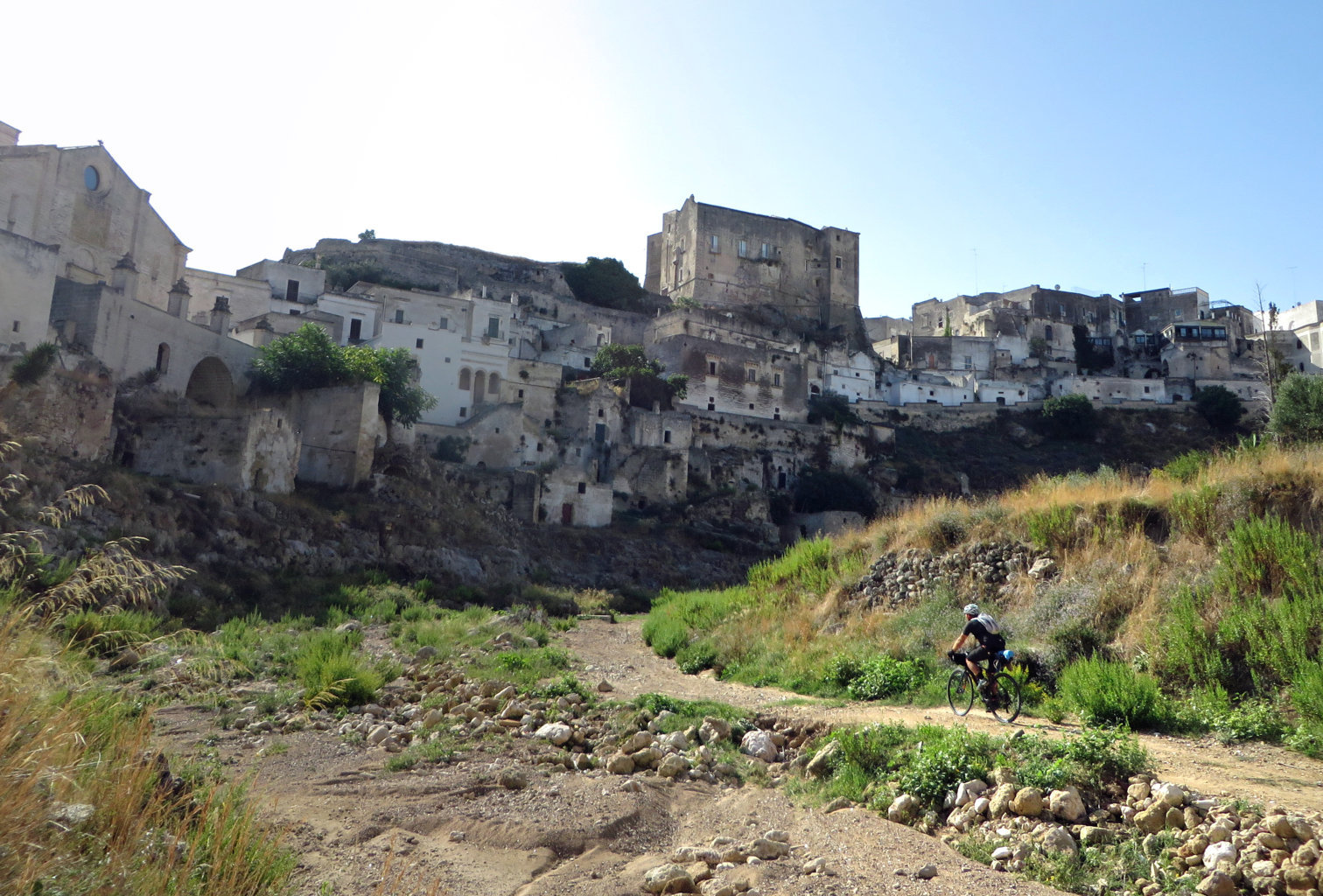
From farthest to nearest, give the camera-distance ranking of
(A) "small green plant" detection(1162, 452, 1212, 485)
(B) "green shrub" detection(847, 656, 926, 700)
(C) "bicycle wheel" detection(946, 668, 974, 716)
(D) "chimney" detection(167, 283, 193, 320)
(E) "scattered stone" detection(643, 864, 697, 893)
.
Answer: (D) "chimney" detection(167, 283, 193, 320), (A) "small green plant" detection(1162, 452, 1212, 485), (B) "green shrub" detection(847, 656, 926, 700), (C) "bicycle wheel" detection(946, 668, 974, 716), (E) "scattered stone" detection(643, 864, 697, 893)

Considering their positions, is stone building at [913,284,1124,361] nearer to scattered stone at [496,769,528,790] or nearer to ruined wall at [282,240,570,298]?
ruined wall at [282,240,570,298]

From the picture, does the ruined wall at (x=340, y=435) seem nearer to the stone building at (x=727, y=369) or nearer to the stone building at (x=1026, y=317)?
the stone building at (x=727, y=369)

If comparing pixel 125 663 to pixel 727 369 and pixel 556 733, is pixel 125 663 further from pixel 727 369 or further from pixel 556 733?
pixel 727 369

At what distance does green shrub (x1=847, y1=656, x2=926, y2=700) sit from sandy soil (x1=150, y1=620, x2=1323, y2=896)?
69.6 inches

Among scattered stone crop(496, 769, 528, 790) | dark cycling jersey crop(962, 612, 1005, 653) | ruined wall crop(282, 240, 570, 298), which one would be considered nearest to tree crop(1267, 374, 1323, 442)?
dark cycling jersey crop(962, 612, 1005, 653)

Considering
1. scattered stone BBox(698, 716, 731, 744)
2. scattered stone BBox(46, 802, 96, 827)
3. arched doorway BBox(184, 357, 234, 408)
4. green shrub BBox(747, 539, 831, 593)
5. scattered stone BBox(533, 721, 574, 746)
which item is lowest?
scattered stone BBox(533, 721, 574, 746)

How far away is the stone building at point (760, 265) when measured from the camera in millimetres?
70000

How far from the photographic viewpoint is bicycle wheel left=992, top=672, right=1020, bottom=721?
914cm

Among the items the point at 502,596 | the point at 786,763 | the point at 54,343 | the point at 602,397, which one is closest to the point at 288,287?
the point at 602,397

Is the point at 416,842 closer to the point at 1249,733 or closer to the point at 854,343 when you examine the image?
the point at 1249,733

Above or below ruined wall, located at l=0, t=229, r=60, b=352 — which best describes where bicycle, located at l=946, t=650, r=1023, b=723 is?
A: below

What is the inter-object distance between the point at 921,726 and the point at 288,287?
45.2 m

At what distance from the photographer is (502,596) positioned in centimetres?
2656

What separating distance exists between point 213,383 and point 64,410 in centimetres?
879
